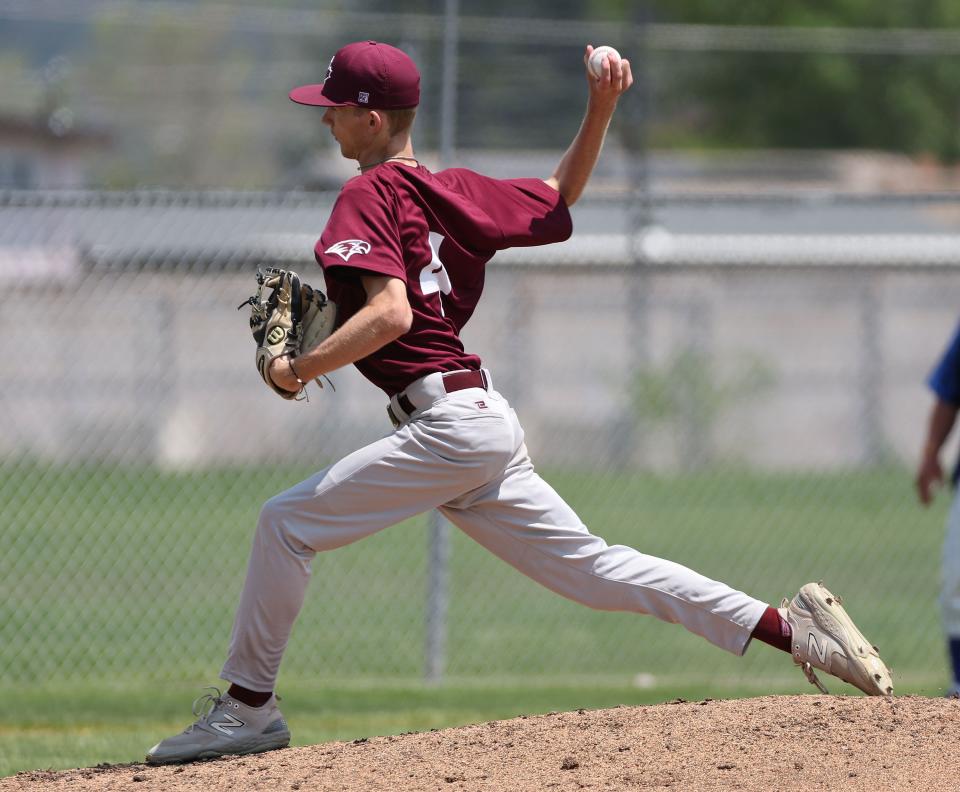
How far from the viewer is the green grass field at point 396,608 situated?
657cm

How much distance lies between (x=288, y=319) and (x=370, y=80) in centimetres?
72

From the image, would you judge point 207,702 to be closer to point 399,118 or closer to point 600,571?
point 600,571

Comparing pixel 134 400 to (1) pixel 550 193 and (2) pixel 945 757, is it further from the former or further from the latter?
(2) pixel 945 757

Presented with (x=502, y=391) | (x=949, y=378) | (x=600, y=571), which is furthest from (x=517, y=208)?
(x=502, y=391)

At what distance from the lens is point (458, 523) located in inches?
165

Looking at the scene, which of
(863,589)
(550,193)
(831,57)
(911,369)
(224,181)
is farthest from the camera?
(831,57)

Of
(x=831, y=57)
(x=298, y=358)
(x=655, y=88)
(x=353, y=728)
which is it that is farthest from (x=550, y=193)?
(x=831, y=57)

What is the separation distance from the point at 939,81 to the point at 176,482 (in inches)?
1407

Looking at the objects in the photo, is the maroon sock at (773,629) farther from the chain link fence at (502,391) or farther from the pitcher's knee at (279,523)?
the chain link fence at (502,391)

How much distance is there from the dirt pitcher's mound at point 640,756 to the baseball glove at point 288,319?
1.06 m

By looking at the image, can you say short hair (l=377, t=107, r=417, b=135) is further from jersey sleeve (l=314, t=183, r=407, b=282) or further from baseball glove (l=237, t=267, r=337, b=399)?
baseball glove (l=237, t=267, r=337, b=399)

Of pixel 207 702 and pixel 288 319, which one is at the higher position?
pixel 288 319

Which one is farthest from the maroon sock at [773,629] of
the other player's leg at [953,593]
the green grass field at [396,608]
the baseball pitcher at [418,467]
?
the green grass field at [396,608]

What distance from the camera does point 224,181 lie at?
25.6 metres
